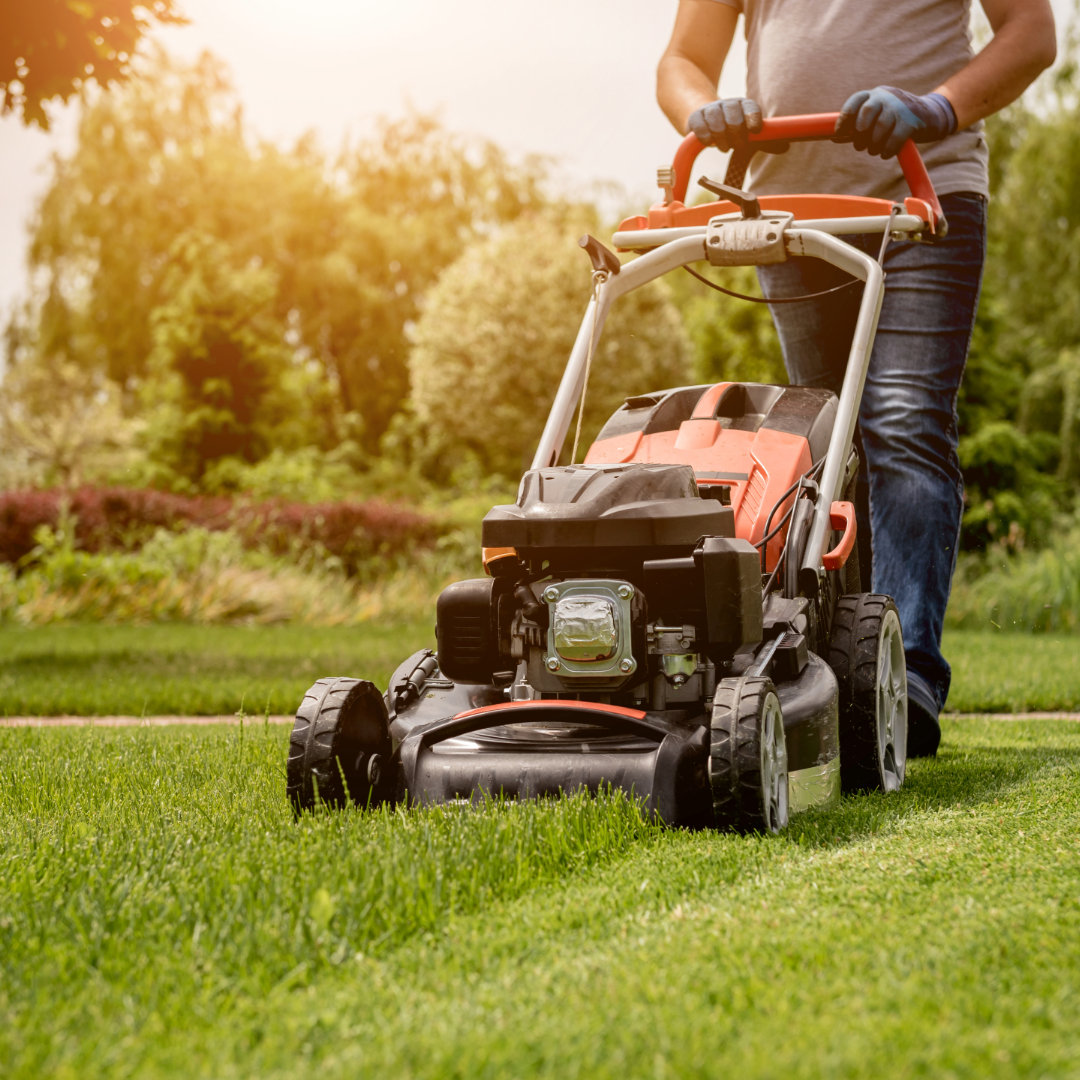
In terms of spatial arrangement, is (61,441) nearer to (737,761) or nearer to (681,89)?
(681,89)

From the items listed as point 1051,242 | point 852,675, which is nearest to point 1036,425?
point 1051,242

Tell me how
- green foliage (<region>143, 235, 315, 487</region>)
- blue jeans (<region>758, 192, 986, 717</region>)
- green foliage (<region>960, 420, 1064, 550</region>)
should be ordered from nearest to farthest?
blue jeans (<region>758, 192, 986, 717</region>) < green foliage (<region>960, 420, 1064, 550</region>) < green foliage (<region>143, 235, 315, 487</region>)

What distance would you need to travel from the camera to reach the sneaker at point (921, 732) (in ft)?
10.4

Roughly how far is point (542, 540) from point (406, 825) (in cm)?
52

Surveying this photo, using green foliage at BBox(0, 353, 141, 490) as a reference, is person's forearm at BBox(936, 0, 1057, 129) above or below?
above

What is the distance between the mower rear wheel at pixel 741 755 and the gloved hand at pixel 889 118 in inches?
53.3

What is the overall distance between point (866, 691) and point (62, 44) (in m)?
5.15

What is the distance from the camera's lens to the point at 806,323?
3410 millimetres

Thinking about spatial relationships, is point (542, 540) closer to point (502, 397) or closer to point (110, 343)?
point (502, 397)

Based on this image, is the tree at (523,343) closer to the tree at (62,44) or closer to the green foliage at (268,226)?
the green foliage at (268,226)

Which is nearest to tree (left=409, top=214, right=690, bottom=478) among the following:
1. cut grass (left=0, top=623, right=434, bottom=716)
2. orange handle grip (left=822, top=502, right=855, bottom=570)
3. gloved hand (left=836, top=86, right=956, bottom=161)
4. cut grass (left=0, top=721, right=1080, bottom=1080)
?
cut grass (left=0, top=623, right=434, bottom=716)

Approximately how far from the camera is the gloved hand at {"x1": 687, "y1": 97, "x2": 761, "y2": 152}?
3010mm

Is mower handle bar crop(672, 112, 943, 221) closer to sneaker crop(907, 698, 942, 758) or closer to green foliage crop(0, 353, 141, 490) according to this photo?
sneaker crop(907, 698, 942, 758)

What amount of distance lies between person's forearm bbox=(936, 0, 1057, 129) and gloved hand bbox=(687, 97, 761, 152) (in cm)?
41
